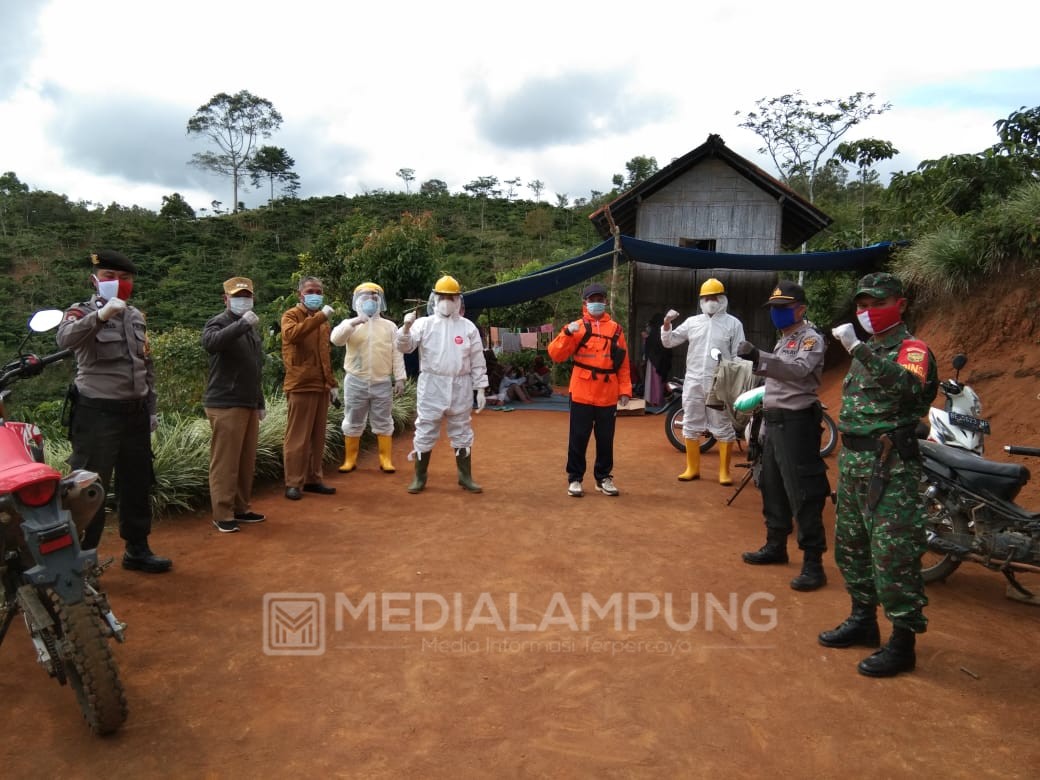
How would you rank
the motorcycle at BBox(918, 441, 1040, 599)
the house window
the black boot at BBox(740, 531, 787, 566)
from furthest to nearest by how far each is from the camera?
the house window, the black boot at BBox(740, 531, 787, 566), the motorcycle at BBox(918, 441, 1040, 599)

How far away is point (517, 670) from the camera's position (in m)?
2.88

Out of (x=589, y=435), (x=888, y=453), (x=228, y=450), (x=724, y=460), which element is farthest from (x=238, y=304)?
(x=724, y=460)

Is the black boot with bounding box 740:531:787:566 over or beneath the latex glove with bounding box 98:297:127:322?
beneath

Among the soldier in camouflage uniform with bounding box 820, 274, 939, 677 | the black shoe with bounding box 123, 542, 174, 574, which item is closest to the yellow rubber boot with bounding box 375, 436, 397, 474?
the black shoe with bounding box 123, 542, 174, 574

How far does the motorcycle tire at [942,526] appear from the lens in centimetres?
357

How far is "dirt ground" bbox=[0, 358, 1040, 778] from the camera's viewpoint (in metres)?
2.32

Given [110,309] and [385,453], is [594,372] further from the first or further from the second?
[110,309]

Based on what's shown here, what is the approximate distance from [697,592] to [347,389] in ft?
12.6

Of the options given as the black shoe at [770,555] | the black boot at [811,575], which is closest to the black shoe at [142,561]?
the black shoe at [770,555]

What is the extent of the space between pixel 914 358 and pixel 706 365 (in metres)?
3.42

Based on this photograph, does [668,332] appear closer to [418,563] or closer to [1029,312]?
[418,563]

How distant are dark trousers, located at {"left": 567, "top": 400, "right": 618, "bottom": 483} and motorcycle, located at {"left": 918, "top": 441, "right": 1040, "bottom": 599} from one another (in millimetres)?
2356

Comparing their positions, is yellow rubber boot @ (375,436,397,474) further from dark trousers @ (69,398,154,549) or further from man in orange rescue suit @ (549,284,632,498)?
dark trousers @ (69,398,154,549)

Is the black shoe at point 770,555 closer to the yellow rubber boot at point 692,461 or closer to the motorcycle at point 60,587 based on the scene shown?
the yellow rubber boot at point 692,461
